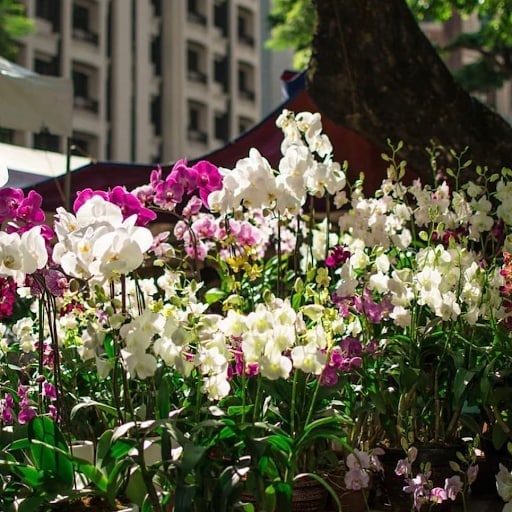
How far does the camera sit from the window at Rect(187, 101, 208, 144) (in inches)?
1045

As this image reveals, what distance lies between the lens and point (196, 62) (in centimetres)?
2723

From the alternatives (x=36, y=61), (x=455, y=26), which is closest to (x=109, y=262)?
(x=36, y=61)

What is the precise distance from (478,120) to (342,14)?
782 millimetres

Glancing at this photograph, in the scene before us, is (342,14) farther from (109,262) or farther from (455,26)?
(455,26)

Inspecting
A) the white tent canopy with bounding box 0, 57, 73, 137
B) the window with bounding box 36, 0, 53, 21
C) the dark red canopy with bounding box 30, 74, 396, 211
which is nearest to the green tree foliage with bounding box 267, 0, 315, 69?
the dark red canopy with bounding box 30, 74, 396, 211

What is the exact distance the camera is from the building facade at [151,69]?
23656 mm

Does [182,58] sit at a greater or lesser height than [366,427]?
greater

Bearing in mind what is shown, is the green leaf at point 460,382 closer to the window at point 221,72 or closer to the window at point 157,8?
the window at point 157,8

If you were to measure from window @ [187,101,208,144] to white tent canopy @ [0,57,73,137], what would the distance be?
21.0 meters

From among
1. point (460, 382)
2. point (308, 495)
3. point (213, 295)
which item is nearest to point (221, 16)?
point (213, 295)

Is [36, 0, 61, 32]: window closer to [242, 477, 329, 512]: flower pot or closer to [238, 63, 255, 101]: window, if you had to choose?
[238, 63, 255, 101]: window

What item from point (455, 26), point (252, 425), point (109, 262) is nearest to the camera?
point (109, 262)

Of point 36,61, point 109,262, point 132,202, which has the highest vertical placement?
point 36,61

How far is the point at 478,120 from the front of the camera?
4363mm
